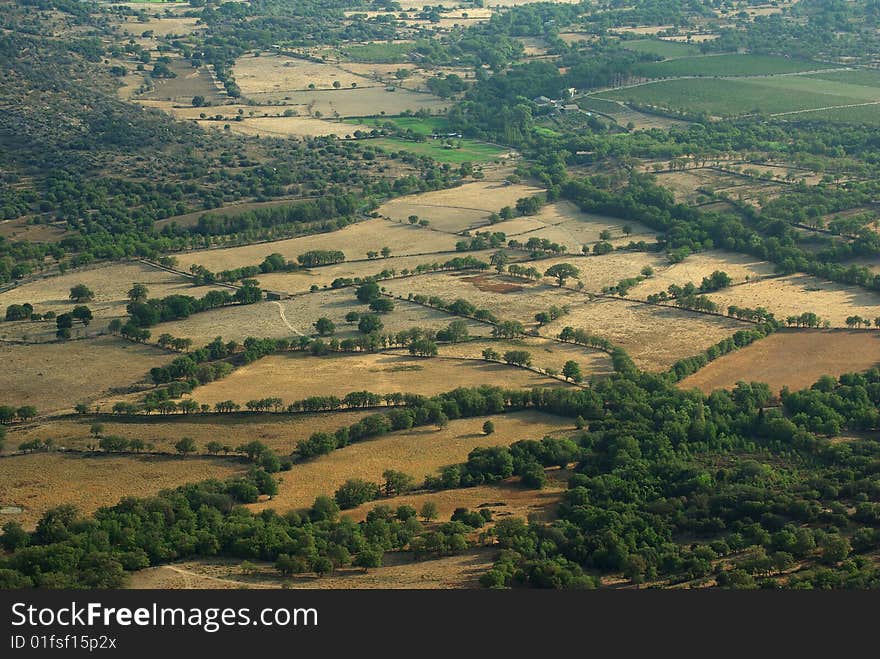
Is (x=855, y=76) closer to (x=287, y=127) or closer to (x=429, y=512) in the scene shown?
(x=287, y=127)

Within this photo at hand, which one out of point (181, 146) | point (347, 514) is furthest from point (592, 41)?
point (347, 514)

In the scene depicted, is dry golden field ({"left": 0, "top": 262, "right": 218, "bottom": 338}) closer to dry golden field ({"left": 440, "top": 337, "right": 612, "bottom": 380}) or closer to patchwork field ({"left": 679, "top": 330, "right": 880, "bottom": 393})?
dry golden field ({"left": 440, "top": 337, "right": 612, "bottom": 380})

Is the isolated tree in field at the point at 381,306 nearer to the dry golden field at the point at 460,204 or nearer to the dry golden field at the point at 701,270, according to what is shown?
the dry golden field at the point at 701,270

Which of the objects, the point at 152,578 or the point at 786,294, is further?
the point at 786,294

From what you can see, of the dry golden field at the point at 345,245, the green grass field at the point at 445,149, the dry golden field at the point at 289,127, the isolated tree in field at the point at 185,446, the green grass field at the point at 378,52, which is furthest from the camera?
the green grass field at the point at 378,52

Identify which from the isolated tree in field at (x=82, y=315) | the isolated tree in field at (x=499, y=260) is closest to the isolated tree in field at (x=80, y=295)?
the isolated tree in field at (x=82, y=315)

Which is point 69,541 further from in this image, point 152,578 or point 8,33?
point 8,33

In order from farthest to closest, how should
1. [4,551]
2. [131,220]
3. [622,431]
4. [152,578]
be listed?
1. [131,220]
2. [622,431]
3. [4,551]
4. [152,578]
